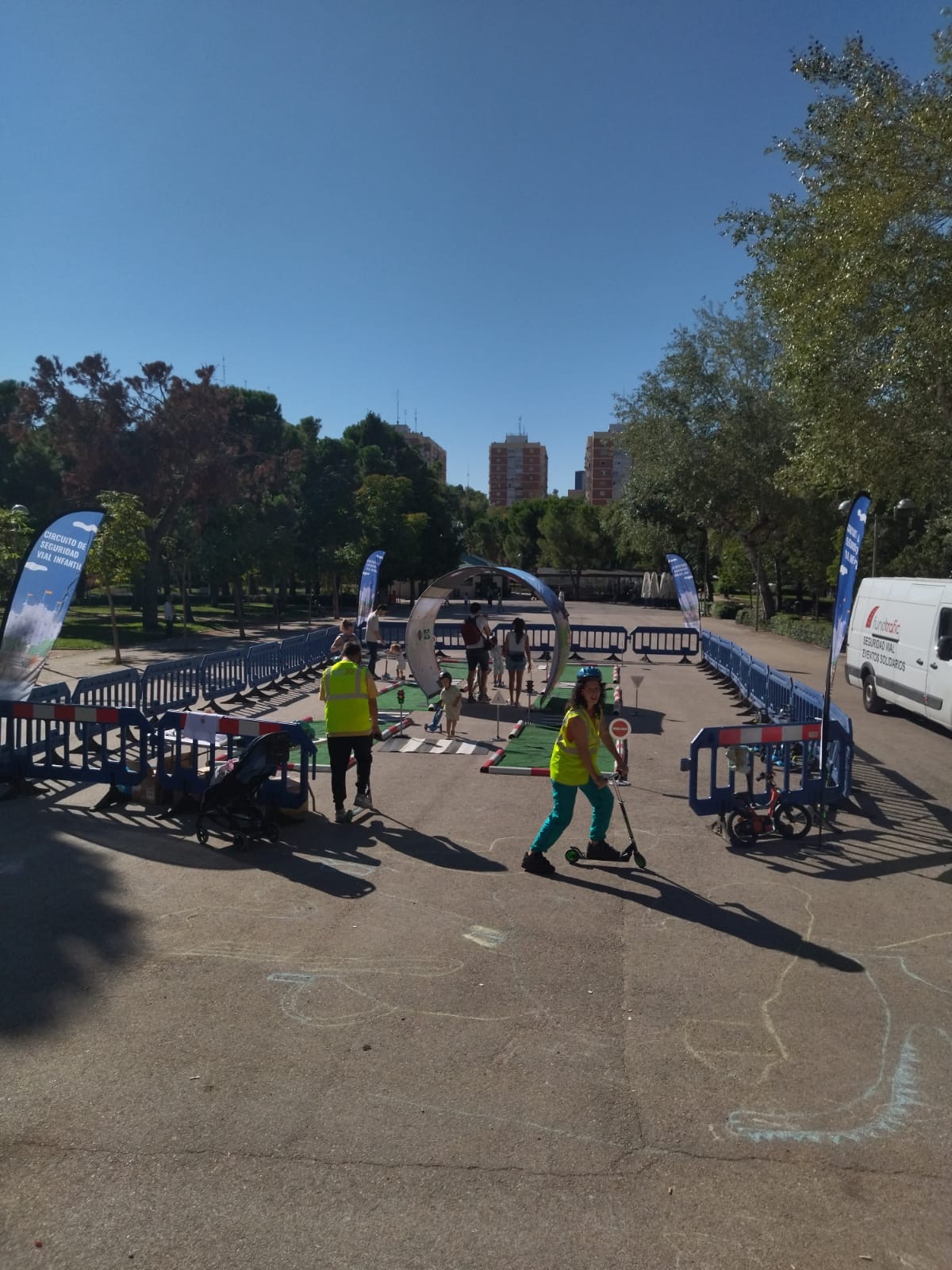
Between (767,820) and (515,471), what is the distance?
179m

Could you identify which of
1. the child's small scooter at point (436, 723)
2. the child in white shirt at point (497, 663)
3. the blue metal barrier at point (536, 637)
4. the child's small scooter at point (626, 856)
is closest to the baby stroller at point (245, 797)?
the child's small scooter at point (626, 856)

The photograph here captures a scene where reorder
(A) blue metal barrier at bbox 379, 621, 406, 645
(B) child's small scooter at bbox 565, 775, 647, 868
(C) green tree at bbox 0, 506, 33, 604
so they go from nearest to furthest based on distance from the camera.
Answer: (B) child's small scooter at bbox 565, 775, 647, 868 < (C) green tree at bbox 0, 506, 33, 604 < (A) blue metal barrier at bbox 379, 621, 406, 645

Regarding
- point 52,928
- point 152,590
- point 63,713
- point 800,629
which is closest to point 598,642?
point 800,629

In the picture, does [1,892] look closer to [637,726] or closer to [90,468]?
[637,726]

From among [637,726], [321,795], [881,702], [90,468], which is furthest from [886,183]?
[90,468]

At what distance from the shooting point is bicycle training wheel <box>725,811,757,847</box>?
8.17 metres

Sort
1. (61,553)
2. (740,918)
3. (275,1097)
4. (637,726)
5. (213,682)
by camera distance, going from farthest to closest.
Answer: (213,682), (637,726), (61,553), (740,918), (275,1097)

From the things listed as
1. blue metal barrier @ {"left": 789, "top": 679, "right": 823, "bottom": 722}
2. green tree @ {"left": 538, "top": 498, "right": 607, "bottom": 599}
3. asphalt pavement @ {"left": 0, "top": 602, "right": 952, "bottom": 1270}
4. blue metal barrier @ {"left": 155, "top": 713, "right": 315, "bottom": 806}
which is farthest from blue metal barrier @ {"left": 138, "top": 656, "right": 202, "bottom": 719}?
green tree @ {"left": 538, "top": 498, "right": 607, "bottom": 599}

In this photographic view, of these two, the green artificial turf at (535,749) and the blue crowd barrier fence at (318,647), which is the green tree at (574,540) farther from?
the green artificial turf at (535,749)

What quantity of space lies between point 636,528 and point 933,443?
26.2 meters

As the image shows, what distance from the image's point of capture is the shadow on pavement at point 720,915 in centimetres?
589

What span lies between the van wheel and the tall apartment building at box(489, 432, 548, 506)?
167 metres

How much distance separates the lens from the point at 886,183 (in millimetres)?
15664

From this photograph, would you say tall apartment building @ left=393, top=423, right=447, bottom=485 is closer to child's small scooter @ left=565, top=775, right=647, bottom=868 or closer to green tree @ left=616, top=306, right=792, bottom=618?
green tree @ left=616, top=306, right=792, bottom=618
